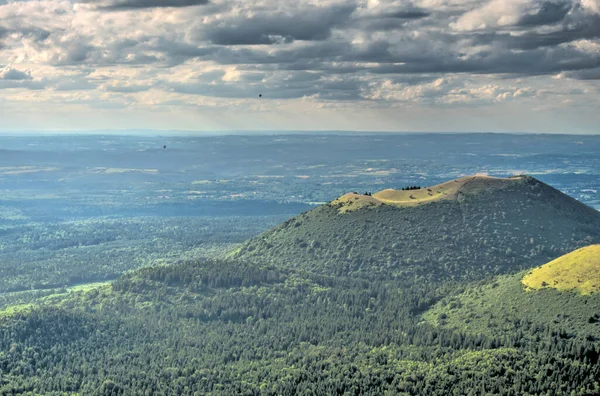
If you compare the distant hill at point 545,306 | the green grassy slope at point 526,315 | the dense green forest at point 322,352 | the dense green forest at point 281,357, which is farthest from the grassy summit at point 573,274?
the dense green forest at point 281,357

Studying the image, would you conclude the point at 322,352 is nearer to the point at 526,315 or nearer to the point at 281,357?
the point at 281,357

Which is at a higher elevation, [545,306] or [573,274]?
[573,274]

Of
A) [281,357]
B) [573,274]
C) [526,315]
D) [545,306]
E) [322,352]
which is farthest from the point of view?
[573,274]

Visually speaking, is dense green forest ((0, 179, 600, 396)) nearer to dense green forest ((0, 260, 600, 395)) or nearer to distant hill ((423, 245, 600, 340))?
dense green forest ((0, 260, 600, 395))

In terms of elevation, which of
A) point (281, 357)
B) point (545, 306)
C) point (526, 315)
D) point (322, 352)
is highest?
point (545, 306)

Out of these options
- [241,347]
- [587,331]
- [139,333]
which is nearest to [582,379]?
[587,331]

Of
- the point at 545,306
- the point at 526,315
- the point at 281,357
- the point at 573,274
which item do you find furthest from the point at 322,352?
the point at 573,274

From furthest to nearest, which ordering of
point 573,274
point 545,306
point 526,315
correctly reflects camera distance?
1. point 573,274
2. point 545,306
3. point 526,315

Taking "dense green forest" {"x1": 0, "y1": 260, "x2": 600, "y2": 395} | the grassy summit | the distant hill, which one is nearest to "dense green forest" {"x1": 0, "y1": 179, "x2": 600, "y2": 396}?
"dense green forest" {"x1": 0, "y1": 260, "x2": 600, "y2": 395}

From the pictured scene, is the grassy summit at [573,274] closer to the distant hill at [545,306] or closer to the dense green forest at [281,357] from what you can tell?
the distant hill at [545,306]
